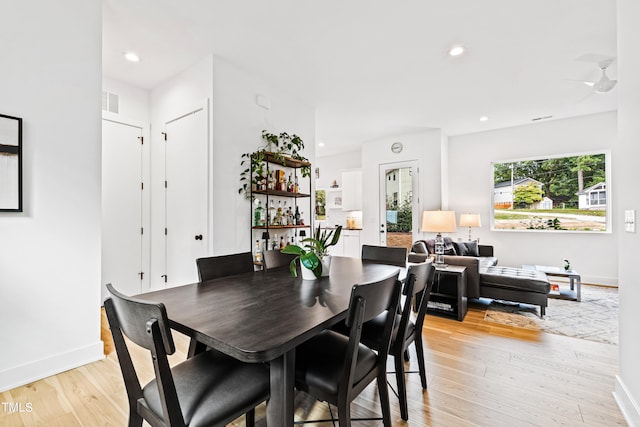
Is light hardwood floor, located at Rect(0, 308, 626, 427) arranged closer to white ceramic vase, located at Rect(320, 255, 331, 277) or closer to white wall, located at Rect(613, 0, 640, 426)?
white wall, located at Rect(613, 0, 640, 426)

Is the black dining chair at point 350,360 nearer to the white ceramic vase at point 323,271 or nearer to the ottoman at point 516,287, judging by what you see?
the white ceramic vase at point 323,271

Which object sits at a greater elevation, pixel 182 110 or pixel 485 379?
pixel 182 110

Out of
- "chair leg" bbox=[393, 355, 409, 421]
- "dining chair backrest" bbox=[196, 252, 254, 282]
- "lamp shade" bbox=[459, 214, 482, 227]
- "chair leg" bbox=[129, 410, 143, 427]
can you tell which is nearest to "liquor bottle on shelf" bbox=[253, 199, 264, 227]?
"dining chair backrest" bbox=[196, 252, 254, 282]

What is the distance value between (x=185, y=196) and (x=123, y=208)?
995 millimetres

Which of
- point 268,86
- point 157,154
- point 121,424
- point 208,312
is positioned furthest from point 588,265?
point 157,154

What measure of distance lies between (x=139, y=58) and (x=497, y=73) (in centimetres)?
399

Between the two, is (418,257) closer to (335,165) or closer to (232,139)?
(232,139)

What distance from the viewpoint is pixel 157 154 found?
12.3 ft

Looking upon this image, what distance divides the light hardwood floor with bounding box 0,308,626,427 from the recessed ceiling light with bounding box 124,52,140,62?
9.52ft

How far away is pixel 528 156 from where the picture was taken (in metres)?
5.39

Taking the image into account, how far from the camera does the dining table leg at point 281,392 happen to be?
102 centimetres

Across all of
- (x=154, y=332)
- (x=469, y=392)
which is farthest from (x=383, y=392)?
(x=154, y=332)

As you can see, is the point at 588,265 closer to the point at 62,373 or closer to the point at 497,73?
the point at 497,73

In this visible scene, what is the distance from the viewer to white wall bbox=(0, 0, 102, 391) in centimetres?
200
